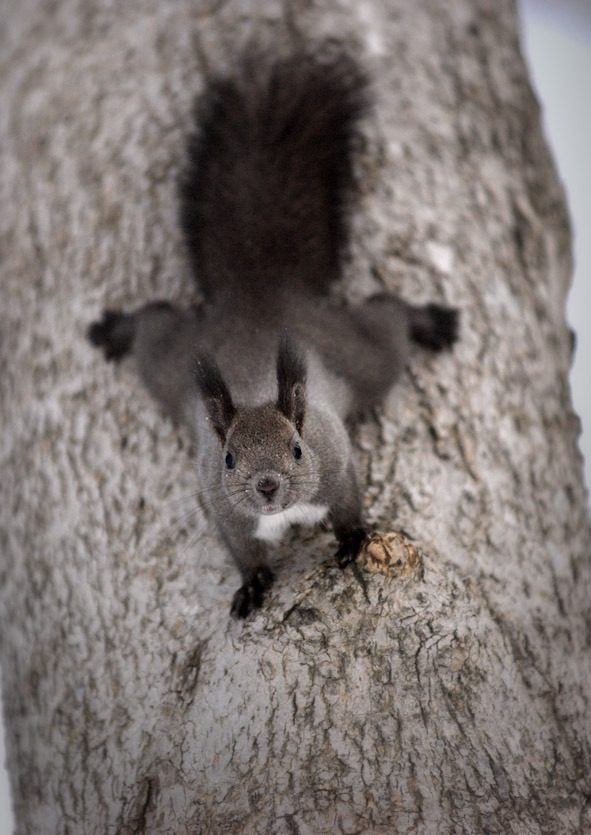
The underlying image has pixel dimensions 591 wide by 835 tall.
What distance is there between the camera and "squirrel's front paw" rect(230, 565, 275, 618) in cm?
208

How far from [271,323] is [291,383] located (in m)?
0.37

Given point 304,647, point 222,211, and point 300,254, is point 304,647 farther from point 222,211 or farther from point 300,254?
point 222,211

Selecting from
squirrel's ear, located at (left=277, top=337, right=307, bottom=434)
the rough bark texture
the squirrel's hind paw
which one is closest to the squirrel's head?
squirrel's ear, located at (left=277, top=337, right=307, bottom=434)

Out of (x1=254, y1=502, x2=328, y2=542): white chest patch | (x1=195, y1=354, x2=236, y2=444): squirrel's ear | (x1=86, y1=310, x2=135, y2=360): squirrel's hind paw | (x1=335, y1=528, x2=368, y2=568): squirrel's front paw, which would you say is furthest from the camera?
(x1=86, y1=310, x2=135, y2=360): squirrel's hind paw

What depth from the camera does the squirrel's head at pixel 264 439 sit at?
2264 millimetres

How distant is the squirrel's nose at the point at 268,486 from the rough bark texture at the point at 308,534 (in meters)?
0.20

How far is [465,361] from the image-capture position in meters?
2.49

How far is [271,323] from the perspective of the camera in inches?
103

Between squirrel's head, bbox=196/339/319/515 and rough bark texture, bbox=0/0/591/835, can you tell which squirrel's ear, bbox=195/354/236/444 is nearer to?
squirrel's head, bbox=196/339/319/515

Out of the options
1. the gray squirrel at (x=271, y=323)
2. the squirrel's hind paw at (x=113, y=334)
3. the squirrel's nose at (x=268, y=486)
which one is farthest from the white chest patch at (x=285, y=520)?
the squirrel's hind paw at (x=113, y=334)

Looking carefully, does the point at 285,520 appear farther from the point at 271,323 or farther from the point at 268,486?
the point at 271,323

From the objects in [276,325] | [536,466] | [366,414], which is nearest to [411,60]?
[276,325]

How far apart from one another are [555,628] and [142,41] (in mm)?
2437

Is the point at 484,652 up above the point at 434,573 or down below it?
below
